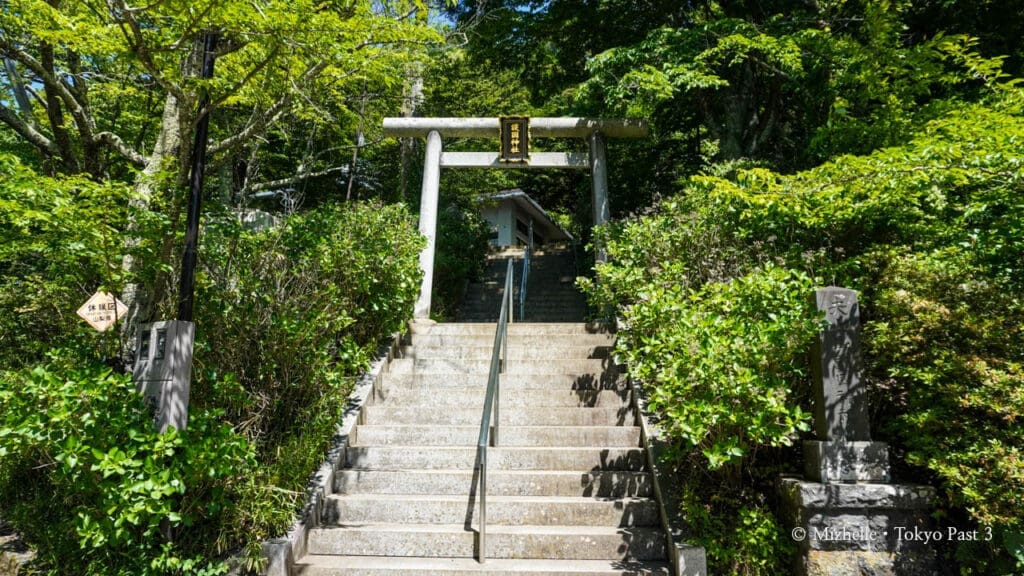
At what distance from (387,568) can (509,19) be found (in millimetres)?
9922

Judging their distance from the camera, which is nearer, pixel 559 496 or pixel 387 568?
pixel 387 568

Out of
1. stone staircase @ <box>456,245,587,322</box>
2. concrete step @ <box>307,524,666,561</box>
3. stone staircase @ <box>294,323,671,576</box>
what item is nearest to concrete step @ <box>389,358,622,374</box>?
stone staircase @ <box>294,323,671,576</box>

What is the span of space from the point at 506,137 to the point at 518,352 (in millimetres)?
3676

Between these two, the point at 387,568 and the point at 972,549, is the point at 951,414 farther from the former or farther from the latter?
the point at 387,568

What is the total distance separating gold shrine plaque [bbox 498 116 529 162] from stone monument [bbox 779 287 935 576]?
5866 millimetres

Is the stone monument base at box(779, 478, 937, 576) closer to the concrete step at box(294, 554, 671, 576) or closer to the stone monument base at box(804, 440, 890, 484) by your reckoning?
the stone monument base at box(804, 440, 890, 484)

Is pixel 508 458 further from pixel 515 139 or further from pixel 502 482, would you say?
pixel 515 139

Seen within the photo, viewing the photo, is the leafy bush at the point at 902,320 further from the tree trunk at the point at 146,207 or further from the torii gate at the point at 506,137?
the tree trunk at the point at 146,207

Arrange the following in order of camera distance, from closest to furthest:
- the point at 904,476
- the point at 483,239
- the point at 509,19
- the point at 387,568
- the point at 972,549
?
the point at 972,549, the point at 387,568, the point at 904,476, the point at 509,19, the point at 483,239

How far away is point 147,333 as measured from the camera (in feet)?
12.9

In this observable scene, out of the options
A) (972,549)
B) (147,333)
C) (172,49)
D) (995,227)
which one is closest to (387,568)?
(147,333)

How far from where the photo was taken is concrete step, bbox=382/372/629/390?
5.90m

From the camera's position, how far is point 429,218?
28.0ft

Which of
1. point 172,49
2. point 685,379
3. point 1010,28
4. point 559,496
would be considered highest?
point 1010,28
